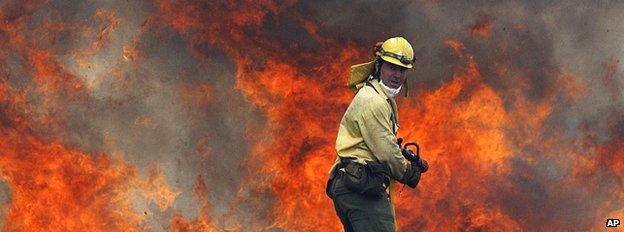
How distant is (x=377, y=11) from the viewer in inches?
444

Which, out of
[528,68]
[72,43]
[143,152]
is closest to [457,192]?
[528,68]

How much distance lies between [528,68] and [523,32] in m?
0.37

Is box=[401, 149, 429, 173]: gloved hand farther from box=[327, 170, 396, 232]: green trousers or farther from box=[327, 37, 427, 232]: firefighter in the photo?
box=[327, 170, 396, 232]: green trousers

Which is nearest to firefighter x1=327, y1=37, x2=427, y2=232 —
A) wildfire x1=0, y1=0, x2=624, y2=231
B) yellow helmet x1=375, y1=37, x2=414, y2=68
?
yellow helmet x1=375, y1=37, x2=414, y2=68

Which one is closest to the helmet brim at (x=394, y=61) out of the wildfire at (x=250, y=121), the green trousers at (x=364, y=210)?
the green trousers at (x=364, y=210)

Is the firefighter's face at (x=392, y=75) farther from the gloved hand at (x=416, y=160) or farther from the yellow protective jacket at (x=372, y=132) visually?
the gloved hand at (x=416, y=160)

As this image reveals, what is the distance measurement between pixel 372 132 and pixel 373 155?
20cm

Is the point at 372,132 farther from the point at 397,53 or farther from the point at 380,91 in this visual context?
the point at 397,53

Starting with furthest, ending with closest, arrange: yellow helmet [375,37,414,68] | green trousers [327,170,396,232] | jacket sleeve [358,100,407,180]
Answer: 1. yellow helmet [375,37,414,68]
2. green trousers [327,170,396,232]
3. jacket sleeve [358,100,407,180]

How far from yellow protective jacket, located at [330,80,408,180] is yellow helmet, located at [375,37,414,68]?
23 cm

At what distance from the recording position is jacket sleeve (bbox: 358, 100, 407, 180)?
24.9 feet

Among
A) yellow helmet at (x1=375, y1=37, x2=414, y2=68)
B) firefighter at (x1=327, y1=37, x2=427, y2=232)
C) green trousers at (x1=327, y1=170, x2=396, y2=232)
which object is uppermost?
yellow helmet at (x1=375, y1=37, x2=414, y2=68)

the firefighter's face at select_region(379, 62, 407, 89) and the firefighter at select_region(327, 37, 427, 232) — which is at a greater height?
the firefighter's face at select_region(379, 62, 407, 89)

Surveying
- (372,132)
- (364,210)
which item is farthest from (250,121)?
(372,132)
